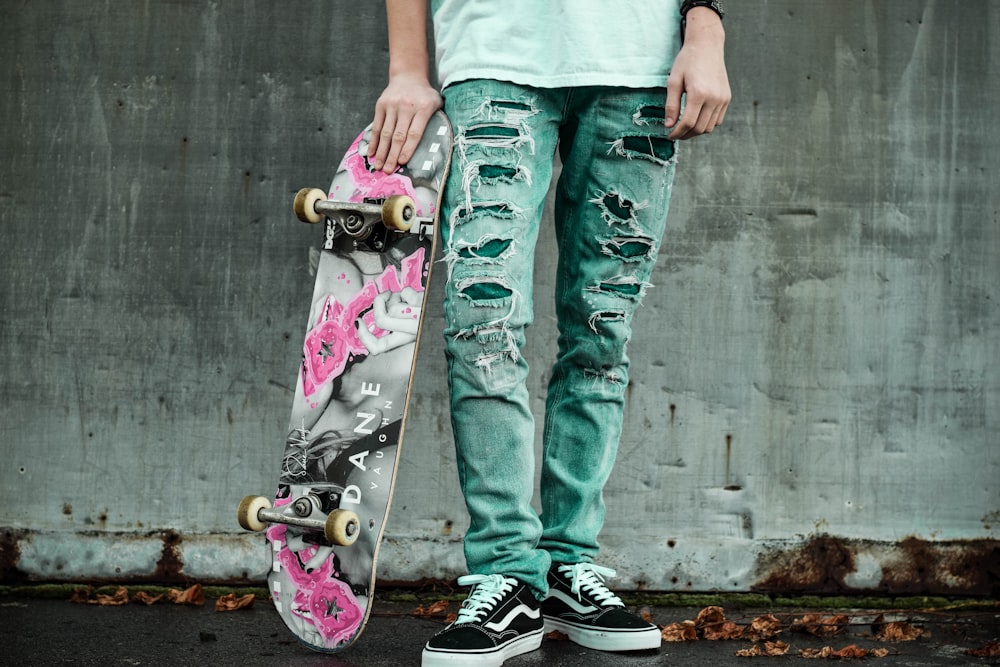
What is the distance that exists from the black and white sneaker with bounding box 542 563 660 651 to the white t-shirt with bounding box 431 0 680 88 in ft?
3.26

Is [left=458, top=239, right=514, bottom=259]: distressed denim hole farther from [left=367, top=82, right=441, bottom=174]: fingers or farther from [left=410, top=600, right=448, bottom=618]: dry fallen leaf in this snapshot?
[left=410, top=600, right=448, bottom=618]: dry fallen leaf

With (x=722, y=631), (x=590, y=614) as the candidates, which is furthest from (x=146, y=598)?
(x=722, y=631)

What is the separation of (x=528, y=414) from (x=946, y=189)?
167 centimetres

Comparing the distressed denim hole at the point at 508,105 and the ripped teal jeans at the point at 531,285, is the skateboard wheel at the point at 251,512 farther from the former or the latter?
the distressed denim hole at the point at 508,105

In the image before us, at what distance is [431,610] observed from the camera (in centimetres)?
223

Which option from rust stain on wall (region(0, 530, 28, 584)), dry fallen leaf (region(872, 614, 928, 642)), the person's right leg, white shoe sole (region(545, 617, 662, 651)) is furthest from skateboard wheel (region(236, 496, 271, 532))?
dry fallen leaf (region(872, 614, 928, 642))

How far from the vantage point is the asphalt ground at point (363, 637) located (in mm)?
1753

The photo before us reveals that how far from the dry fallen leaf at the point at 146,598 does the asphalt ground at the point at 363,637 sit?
16 mm

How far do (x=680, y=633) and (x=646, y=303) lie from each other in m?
0.98

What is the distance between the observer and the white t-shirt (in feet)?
5.83

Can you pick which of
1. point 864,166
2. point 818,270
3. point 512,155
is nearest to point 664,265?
point 818,270

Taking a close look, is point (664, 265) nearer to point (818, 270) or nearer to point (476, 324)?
point (818, 270)

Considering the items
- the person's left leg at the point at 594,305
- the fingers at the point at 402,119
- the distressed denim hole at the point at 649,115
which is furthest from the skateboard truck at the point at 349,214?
the distressed denim hole at the point at 649,115

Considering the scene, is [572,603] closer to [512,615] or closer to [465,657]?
[512,615]
